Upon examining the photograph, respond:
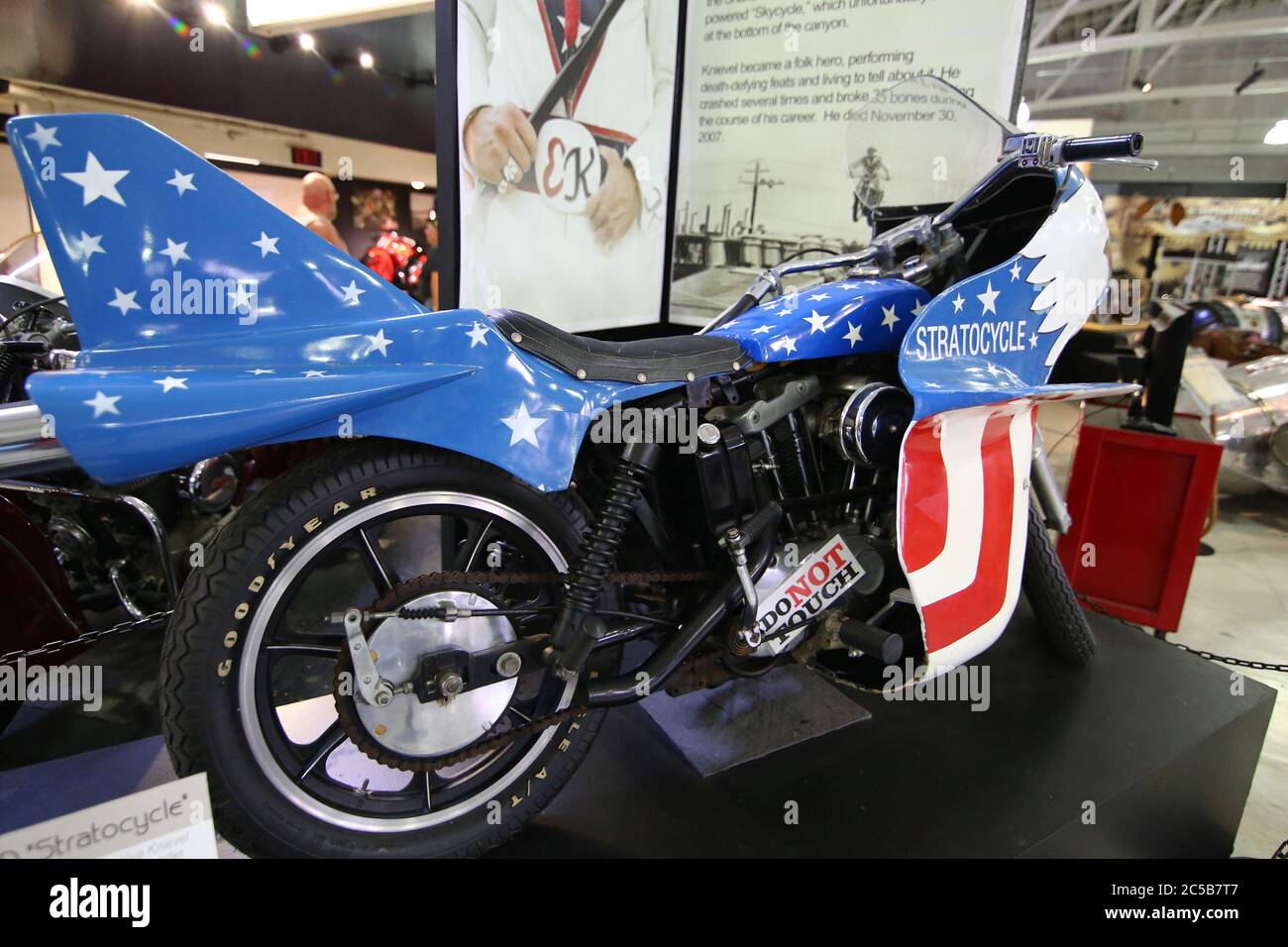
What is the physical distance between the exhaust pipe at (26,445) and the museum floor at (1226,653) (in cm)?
93

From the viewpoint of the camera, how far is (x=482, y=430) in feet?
4.20

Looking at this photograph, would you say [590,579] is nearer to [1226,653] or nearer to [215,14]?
[1226,653]

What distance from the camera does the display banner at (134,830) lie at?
93 cm

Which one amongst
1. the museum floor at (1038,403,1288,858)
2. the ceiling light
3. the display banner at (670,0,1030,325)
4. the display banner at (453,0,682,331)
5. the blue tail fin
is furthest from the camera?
the ceiling light

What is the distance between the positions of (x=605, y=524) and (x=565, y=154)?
1.74 m

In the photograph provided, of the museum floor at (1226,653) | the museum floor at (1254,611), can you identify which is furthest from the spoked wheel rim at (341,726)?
the museum floor at (1254,611)

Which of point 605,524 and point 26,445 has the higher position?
point 26,445

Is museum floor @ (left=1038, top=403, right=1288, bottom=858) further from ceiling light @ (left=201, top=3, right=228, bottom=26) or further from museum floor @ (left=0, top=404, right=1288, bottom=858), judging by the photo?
ceiling light @ (left=201, top=3, right=228, bottom=26)

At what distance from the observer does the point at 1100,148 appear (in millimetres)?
1635

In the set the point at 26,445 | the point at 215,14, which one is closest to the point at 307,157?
the point at 215,14

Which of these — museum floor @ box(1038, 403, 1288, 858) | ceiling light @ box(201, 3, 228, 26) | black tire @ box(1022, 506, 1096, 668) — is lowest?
museum floor @ box(1038, 403, 1288, 858)

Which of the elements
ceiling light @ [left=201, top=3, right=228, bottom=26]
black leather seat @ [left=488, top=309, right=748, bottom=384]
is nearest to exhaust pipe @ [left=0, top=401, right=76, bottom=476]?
black leather seat @ [left=488, top=309, right=748, bottom=384]

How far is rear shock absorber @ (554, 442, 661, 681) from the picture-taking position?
53.8 inches

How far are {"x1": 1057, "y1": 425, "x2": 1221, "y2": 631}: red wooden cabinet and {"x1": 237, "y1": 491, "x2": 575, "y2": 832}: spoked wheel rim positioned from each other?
262cm
